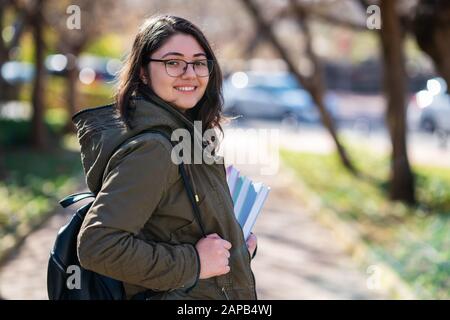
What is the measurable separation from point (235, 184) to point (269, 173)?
14.4 meters

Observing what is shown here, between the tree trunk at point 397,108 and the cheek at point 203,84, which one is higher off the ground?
the cheek at point 203,84

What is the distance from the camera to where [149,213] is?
2.30 meters

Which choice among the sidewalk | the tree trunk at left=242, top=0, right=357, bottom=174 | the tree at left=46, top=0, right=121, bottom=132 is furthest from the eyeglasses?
the tree at left=46, top=0, right=121, bottom=132

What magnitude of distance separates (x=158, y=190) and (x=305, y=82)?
1377cm

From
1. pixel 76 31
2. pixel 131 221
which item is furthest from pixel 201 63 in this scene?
pixel 76 31

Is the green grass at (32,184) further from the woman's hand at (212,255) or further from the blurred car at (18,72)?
the blurred car at (18,72)

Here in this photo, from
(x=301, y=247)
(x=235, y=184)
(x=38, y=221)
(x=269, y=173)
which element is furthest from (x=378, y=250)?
(x=269, y=173)

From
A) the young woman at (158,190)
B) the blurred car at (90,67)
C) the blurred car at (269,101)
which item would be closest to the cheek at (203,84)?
the young woman at (158,190)

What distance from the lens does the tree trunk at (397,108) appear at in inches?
465

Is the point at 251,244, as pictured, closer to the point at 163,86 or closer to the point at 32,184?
the point at 163,86

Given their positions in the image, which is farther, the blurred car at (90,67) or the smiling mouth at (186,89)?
the blurred car at (90,67)

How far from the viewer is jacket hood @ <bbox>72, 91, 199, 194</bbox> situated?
2.36m
